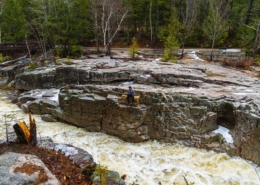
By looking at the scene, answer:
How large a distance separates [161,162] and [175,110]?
3381 mm

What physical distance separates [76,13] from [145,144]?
25.5 m

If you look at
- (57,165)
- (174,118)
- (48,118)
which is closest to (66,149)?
(57,165)

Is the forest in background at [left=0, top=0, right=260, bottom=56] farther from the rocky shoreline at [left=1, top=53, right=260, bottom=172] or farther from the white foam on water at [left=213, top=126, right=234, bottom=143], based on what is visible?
the white foam on water at [left=213, top=126, right=234, bottom=143]

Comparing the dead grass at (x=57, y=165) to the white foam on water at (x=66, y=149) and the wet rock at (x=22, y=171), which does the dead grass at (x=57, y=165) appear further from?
the white foam on water at (x=66, y=149)

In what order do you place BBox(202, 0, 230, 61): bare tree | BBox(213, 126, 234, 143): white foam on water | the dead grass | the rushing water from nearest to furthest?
the dead grass < the rushing water < BBox(213, 126, 234, 143): white foam on water < BBox(202, 0, 230, 61): bare tree

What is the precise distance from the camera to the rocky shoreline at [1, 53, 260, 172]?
37.1ft

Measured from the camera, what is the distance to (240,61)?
22.9m

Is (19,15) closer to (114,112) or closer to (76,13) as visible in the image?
(76,13)

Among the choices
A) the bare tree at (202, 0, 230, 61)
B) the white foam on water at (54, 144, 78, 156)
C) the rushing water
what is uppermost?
the bare tree at (202, 0, 230, 61)

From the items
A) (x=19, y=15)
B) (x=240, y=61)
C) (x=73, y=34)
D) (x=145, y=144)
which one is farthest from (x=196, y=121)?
(x=19, y=15)

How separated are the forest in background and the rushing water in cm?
1626

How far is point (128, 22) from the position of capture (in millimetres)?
38625

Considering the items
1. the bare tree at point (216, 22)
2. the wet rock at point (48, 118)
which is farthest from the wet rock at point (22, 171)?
the bare tree at point (216, 22)

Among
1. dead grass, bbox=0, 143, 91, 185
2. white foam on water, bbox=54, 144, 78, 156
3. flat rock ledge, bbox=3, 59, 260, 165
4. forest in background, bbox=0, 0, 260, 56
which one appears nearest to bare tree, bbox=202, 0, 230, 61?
forest in background, bbox=0, 0, 260, 56
